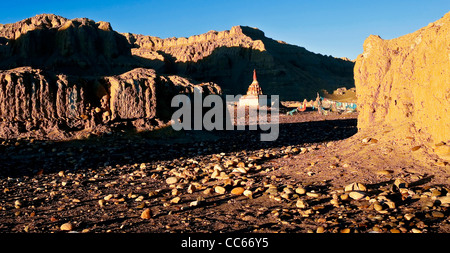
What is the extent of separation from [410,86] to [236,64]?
75.0 meters

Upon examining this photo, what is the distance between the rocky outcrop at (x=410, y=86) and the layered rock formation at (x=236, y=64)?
5751cm

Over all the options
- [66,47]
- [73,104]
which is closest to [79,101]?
[73,104]

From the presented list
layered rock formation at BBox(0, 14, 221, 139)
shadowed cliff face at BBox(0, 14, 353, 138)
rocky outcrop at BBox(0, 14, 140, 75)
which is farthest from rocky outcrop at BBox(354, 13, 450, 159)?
rocky outcrop at BBox(0, 14, 140, 75)

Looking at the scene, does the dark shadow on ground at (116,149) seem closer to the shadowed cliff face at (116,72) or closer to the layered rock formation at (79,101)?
the layered rock formation at (79,101)

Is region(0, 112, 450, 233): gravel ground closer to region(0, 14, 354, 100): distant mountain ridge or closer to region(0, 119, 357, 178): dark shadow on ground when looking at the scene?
region(0, 119, 357, 178): dark shadow on ground

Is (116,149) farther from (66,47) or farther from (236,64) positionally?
(236,64)

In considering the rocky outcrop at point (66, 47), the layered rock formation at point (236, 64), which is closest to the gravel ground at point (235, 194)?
the rocky outcrop at point (66, 47)

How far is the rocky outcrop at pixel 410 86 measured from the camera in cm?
662

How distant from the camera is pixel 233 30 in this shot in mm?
93938

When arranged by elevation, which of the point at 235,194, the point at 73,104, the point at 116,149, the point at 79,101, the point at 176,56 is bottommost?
the point at 235,194

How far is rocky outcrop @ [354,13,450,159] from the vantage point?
6.62 metres

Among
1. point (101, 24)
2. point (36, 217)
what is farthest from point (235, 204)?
point (101, 24)

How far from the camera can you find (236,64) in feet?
268

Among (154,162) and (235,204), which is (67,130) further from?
(235,204)
